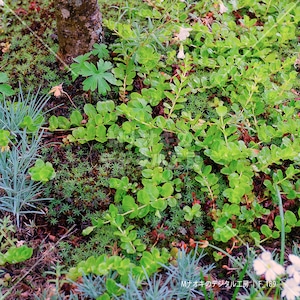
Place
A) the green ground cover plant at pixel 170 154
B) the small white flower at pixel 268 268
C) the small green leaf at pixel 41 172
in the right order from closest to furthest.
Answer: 1. the small white flower at pixel 268 268
2. the green ground cover plant at pixel 170 154
3. the small green leaf at pixel 41 172

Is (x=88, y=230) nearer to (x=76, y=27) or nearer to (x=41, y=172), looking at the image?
(x=41, y=172)

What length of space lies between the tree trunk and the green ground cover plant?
92 millimetres

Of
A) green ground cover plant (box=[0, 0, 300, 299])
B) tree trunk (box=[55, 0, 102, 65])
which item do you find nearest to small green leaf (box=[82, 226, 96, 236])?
green ground cover plant (box=[0, 0, 300, 299])

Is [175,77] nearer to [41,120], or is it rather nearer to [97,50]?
[97,50]

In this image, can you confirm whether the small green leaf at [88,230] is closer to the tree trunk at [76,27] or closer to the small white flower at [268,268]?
the small white flower at [268,268]

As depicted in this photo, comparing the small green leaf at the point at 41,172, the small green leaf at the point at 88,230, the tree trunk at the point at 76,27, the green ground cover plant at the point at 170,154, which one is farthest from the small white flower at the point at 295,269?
the tree trunk at the point at 76,27

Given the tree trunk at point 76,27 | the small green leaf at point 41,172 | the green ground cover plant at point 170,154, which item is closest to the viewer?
the green ground cover plant at point 170,154

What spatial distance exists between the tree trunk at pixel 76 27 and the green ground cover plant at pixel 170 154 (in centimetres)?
9

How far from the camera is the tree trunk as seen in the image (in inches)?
89.5

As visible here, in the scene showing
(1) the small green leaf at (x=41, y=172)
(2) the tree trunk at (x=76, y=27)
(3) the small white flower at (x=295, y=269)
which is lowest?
(1) the small green leaf at (x=41, y=172)

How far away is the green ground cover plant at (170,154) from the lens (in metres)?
1.85

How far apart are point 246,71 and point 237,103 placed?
0.20 metres

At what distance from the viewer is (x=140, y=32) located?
2.58 m

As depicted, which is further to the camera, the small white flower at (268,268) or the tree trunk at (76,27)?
the tree trunk at (76,27)
